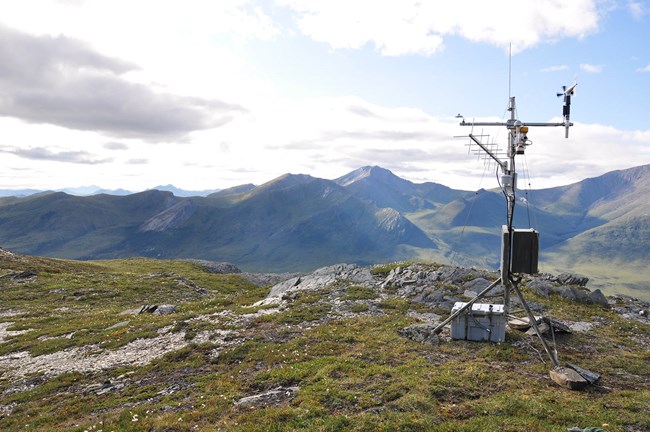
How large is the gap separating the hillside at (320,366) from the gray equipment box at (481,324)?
22.9 inches

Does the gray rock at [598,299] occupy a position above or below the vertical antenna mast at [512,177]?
below

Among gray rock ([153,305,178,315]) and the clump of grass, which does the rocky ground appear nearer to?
the clump of grass

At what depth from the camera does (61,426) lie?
1825 cm

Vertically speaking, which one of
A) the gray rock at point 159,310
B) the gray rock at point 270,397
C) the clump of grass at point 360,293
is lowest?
the gray rock at point 159,310

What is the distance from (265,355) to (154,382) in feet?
21.8

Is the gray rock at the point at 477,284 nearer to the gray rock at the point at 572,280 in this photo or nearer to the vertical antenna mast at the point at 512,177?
the gray rock at the point at 572,280

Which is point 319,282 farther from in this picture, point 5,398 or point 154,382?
point 5,398

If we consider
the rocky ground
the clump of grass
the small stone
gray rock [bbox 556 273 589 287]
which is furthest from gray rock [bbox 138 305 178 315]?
gray rock [bbox 556 273 589 287]

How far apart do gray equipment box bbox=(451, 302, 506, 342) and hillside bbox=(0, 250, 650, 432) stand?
0.58m

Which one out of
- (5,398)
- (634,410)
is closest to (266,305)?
(5,398)

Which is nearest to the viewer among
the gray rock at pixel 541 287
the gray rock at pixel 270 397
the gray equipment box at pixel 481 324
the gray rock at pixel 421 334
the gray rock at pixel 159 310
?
the gray rock at pixel 270 397

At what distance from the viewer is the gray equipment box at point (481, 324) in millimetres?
24797

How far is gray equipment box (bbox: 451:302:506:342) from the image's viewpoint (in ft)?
81.4

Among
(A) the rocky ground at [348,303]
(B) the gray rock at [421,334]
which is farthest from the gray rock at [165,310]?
(B) the gray rock at [421,334]
